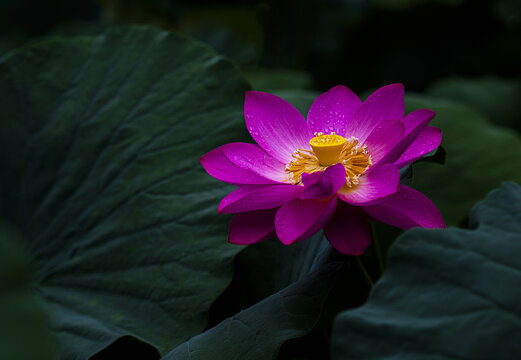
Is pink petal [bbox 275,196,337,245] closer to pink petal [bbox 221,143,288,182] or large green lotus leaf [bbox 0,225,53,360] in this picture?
pink petal [bbox 221,143,288,182]

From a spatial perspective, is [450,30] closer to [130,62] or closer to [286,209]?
[130,62]

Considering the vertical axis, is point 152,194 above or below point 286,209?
below

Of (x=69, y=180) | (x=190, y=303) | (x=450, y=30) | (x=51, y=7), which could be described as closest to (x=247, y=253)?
(x=190, y=303)

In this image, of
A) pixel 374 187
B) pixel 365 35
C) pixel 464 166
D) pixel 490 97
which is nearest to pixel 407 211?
pixel 374 187

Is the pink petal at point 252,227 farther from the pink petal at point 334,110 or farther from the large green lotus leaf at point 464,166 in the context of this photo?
the large green lotus leaf at point 464,166

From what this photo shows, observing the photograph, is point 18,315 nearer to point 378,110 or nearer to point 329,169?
point 329,169

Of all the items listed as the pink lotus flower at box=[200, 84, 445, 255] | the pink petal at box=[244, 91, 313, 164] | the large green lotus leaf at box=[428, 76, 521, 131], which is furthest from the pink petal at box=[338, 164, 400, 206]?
the large green lotus leaf at box=[428, 76, 521, 131]

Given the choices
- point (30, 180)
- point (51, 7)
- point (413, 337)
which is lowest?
point (51, 7)
